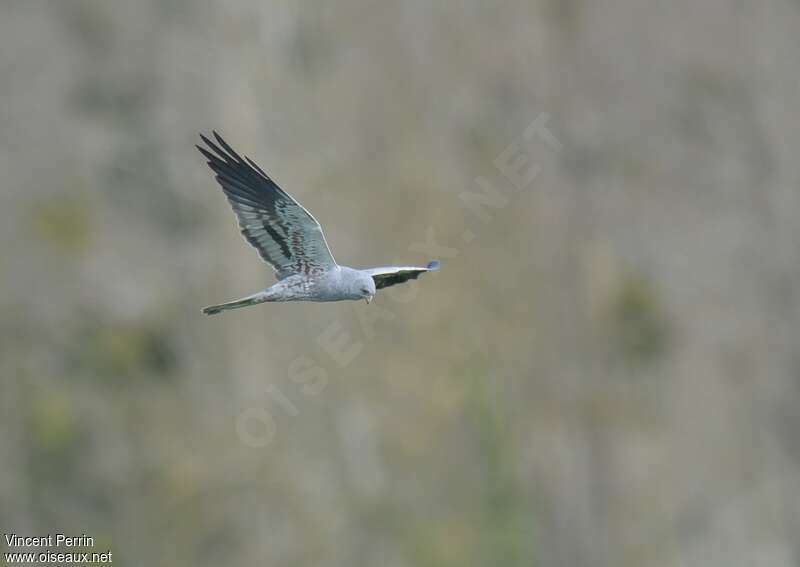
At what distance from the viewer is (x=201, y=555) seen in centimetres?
2602

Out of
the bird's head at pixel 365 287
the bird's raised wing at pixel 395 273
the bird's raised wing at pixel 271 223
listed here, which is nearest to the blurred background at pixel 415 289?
the bird's raised wing at pixel 395 273

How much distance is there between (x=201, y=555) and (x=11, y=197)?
8.60 m

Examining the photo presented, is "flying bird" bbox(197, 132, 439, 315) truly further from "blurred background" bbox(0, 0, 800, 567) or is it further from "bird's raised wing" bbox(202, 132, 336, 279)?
"blurred background" bbox(0, 0, 800, 567)

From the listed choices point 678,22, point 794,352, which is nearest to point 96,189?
point 678,22

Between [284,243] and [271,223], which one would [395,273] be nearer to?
[284,243]

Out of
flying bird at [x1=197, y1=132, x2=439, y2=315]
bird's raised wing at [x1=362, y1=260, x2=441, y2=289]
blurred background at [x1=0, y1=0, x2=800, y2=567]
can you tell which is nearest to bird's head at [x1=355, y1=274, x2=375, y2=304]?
flying bird at [x1=197, y1=132, x2=439, y2=315]

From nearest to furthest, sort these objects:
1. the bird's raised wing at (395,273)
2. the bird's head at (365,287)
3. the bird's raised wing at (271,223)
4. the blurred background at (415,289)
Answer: the bird's head at (365,287), the bird's raised wing at (271,223), the bird's raised wing at (395,273), the blurred background at (415,289)

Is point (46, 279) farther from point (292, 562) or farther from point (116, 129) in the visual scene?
point (292, 562)

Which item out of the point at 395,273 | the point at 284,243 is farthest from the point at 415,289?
the point at 284,243

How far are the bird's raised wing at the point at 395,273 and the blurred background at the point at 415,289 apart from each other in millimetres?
14407

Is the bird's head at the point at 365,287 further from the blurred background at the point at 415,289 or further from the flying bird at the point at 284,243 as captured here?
the blurred background at the point at 415,289

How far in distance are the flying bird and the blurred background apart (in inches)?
587

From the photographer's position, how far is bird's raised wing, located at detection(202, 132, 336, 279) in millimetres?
11742

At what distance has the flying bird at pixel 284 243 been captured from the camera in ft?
38.0
